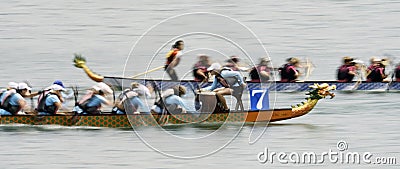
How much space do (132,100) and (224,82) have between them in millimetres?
1672

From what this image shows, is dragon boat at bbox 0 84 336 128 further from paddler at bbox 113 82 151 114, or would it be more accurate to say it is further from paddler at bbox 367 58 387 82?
paddler at bbox 367 58 387 82

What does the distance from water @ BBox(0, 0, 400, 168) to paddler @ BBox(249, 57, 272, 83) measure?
585 mm

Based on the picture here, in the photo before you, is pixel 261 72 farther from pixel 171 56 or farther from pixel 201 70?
pixel 201 70

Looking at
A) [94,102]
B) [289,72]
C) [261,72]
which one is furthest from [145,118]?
[289,72]

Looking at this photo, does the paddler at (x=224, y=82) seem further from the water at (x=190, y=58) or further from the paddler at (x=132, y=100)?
the paddler at (x=132, y=100)

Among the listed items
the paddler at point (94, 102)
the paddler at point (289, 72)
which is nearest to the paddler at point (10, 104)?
the paddler at point (94, 102)

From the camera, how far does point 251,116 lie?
1920 cm

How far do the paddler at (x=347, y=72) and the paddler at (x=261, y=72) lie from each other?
171 centimetres

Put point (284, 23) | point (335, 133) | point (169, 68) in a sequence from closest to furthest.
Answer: point (335, 133), point (169, 68), point (284, 23)

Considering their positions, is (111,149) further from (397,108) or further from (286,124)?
(397,108)

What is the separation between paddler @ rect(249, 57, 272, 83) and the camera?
23.6 m

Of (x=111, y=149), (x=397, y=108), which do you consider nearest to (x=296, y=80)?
(x=397, y=108)

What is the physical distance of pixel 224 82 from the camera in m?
19.3

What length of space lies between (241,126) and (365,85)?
5.81m
